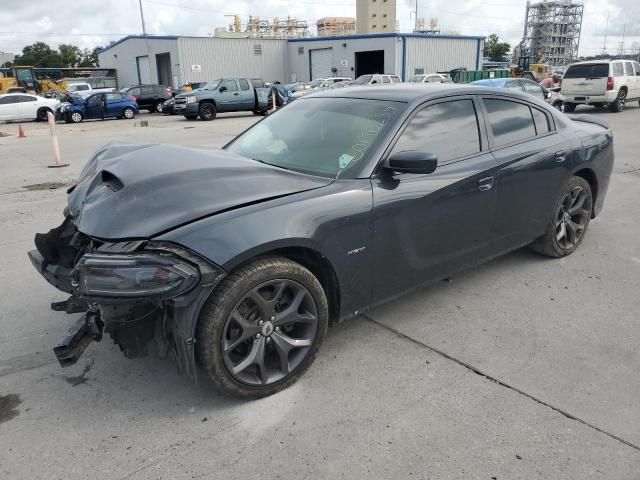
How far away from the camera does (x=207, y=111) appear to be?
2291 centimetres

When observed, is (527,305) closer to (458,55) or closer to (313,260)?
(313,260)

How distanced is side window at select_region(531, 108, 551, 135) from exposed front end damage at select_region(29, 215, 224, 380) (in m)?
3.21

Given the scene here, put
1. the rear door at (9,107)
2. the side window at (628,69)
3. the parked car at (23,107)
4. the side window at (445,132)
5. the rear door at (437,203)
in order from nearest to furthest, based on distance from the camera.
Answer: the rear door at (437,203)
the side window at (445,132)
the side window at (628,69)
the rear door at (9,107)
the parked car at (23,107)

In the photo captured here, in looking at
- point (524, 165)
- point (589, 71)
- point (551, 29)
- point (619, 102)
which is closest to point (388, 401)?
point (524, 165)

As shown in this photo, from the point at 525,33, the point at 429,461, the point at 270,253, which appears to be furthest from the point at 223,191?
the point at 525,33

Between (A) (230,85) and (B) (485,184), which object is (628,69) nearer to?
(A) (230,85)

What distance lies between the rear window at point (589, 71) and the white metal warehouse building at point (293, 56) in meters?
23.1

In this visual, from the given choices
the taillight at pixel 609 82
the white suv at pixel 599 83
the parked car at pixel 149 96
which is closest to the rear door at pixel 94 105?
the parked car at pixel 149 96

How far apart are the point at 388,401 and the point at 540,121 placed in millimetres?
2914

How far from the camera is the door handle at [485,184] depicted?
12.2 feet

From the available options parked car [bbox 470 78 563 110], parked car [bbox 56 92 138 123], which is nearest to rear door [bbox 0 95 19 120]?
parked car [bbox 56 92 138 123]

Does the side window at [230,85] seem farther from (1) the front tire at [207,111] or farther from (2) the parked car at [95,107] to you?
(2) the parked car at [95,107]

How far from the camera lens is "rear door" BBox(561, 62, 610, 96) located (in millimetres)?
20047

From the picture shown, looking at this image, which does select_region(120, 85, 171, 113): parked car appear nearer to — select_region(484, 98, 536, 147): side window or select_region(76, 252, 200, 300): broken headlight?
select_region(484, 98, 536, 147): side window
